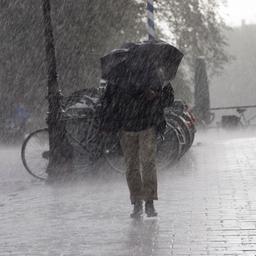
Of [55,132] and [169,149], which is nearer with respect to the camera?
[55,132]

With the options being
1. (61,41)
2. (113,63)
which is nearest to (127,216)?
(113,63)

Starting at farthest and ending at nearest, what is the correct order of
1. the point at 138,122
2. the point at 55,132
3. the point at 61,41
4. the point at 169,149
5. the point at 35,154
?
the point at 61,41 < the point at 35,154 < the point at 169,149 < the point at 55,132 < the point at 138,122

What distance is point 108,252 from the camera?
612 cm

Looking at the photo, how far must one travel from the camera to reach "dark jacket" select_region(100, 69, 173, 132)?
7.57m

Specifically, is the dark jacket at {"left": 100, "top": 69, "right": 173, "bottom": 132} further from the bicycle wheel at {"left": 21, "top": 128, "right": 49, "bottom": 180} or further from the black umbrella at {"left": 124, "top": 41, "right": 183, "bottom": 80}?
the bicycle wheel at {"left": 21, "top": 128, "right": 49, "bottom": 180}

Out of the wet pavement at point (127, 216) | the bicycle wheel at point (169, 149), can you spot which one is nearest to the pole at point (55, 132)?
the wet pavement at point (127, 216)

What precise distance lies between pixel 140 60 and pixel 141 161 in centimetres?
100

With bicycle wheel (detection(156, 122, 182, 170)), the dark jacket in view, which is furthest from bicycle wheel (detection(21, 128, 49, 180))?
the dark jacket

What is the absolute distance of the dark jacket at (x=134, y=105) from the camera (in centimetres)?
757

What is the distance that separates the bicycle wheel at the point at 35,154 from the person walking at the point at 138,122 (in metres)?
3.92

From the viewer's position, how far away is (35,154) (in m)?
11.9

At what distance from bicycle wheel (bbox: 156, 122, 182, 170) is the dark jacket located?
12.5 ft

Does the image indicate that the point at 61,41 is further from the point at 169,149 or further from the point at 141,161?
the point at 141,161

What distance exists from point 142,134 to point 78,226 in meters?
1.10
